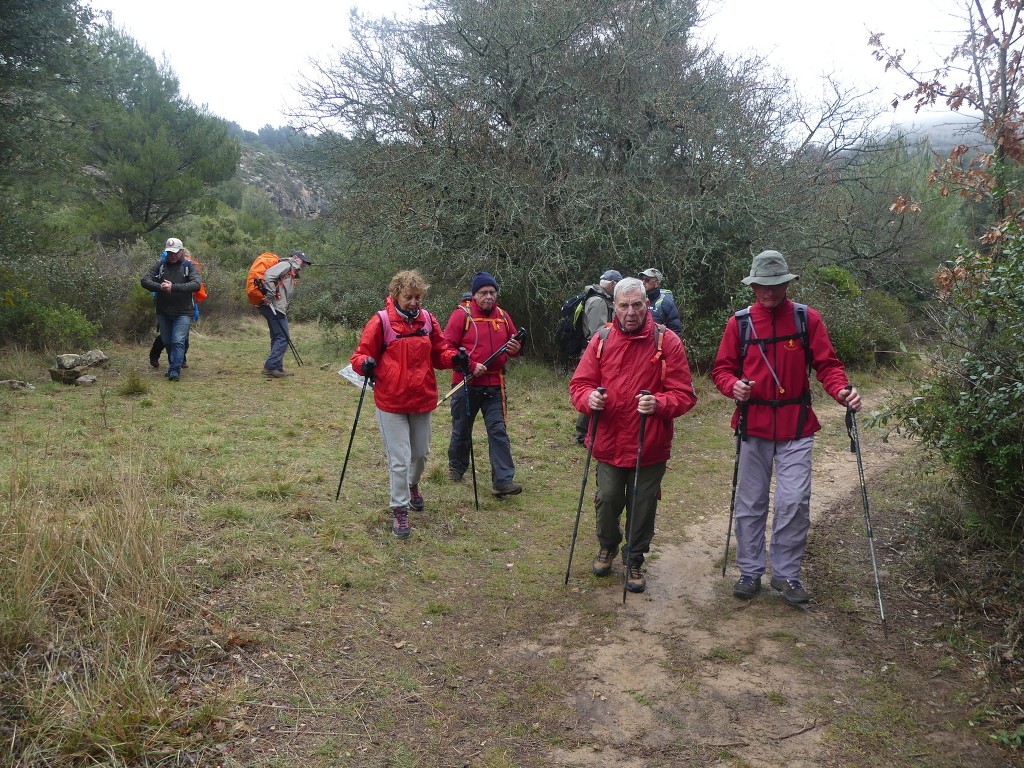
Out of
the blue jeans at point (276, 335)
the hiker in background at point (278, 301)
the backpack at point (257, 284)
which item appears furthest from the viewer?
the blue jeans at point (276, 335)

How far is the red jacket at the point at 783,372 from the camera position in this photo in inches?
194

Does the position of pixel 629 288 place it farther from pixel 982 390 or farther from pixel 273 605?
pixel 273 605

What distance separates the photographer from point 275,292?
11938mm

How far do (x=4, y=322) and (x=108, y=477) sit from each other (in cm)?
787

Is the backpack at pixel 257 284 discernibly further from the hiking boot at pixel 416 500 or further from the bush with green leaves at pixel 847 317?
the bush with green leaves at pixel 847 317

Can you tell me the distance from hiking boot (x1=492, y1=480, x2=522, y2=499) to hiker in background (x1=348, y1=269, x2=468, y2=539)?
1342mm

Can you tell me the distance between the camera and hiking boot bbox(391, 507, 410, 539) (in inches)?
234

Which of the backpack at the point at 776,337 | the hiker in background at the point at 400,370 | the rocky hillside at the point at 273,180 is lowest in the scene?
the hiker in background at the point at 400,370

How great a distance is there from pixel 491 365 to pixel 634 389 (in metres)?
2.27

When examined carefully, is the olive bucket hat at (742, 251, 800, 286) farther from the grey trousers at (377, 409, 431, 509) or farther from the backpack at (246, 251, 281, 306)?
the backpack at (246, 251, 281, 306)

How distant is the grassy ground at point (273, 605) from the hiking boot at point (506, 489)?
0.12 meters

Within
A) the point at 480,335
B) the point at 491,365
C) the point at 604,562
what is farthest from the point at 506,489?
the point at 604,562

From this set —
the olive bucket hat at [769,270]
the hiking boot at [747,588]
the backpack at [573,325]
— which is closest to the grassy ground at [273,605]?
the hiking boot at [747,588]

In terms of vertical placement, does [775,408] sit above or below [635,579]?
above
